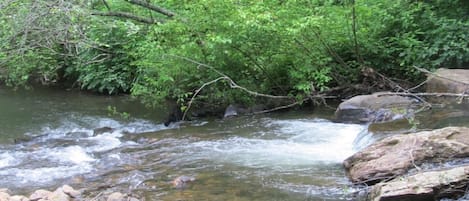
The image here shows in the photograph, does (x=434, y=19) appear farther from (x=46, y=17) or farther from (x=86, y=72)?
(x=86, y=72)

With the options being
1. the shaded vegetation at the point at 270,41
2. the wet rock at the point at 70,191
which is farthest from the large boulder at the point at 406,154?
A: the shaded vegetation at the point at 270,41

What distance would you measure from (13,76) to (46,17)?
3397 millimetres

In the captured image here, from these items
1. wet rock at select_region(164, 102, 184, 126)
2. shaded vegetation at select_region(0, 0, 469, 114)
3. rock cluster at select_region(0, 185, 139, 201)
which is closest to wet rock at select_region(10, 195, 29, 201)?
rock cluster at select_region(0, 185, 139, 201)

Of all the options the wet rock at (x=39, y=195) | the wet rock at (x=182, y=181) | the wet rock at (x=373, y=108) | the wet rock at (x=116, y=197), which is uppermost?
the wet rock at (x=373, y=108)

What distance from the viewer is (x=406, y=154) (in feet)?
19.6

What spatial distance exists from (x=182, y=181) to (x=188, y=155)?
1.36 metres

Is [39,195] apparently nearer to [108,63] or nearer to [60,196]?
[60,196]

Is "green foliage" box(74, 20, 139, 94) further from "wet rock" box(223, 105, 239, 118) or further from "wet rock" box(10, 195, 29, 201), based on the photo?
"wet rock" box(10, 195, 29, 201)

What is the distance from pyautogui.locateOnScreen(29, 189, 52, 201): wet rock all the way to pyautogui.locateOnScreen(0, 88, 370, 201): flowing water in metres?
0.41

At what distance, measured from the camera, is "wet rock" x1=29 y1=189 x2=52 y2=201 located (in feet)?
19.7

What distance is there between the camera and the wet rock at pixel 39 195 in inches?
236

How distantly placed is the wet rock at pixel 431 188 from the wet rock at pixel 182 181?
7.50 feet

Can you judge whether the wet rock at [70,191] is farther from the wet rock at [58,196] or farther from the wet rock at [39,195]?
the wet rock at [39,195]

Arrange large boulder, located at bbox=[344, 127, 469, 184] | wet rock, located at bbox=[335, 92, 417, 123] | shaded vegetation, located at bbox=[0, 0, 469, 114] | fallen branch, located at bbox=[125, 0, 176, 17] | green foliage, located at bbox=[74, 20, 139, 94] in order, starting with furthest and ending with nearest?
green foliage, located at bbox=[74, 20, 139, 94] < fallen branch, located at bbox=[125, 0, 176, 17] < shaded vegetation, located at bbox=[0, 0, 469, 114] < wet rock, located at bbox=[335, 92, 417, 123] < large boulder, located at bbox=[344, 127, 469, 184]
